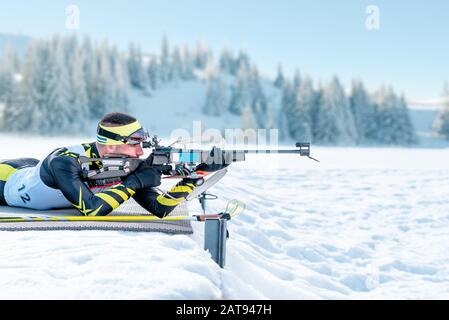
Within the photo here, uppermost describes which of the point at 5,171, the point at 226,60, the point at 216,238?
the point at 226,60

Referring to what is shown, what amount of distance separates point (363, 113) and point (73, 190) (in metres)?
67.1

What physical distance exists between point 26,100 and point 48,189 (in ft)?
175

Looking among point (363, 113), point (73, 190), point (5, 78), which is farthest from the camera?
point (363, 113)

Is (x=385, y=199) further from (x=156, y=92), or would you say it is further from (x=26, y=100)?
(x=156, y=92)

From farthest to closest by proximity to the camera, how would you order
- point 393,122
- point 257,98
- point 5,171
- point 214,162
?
point 257,98
point 393,122
point 5,171
point 214,162

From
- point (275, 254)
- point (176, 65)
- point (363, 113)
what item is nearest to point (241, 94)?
point (363, 113)

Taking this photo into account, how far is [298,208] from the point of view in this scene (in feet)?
33.6

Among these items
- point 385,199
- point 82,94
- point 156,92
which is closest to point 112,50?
point 156,92

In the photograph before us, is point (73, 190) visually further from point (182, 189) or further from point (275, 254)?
point (275, 254)

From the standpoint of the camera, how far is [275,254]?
6570 mm

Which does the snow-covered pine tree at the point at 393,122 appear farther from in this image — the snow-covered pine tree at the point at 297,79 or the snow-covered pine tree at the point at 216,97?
the snow-covered pine tree at the point at 216,97

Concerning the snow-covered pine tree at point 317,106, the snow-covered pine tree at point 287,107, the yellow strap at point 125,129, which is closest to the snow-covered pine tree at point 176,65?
the snow-covered pine tree at point 287,107

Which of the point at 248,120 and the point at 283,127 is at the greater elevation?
the point at 248,120

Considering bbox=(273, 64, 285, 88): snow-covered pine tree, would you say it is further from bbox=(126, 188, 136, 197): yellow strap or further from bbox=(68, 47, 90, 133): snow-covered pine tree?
bbox=(126, 188, 136, 197): yellow strap
